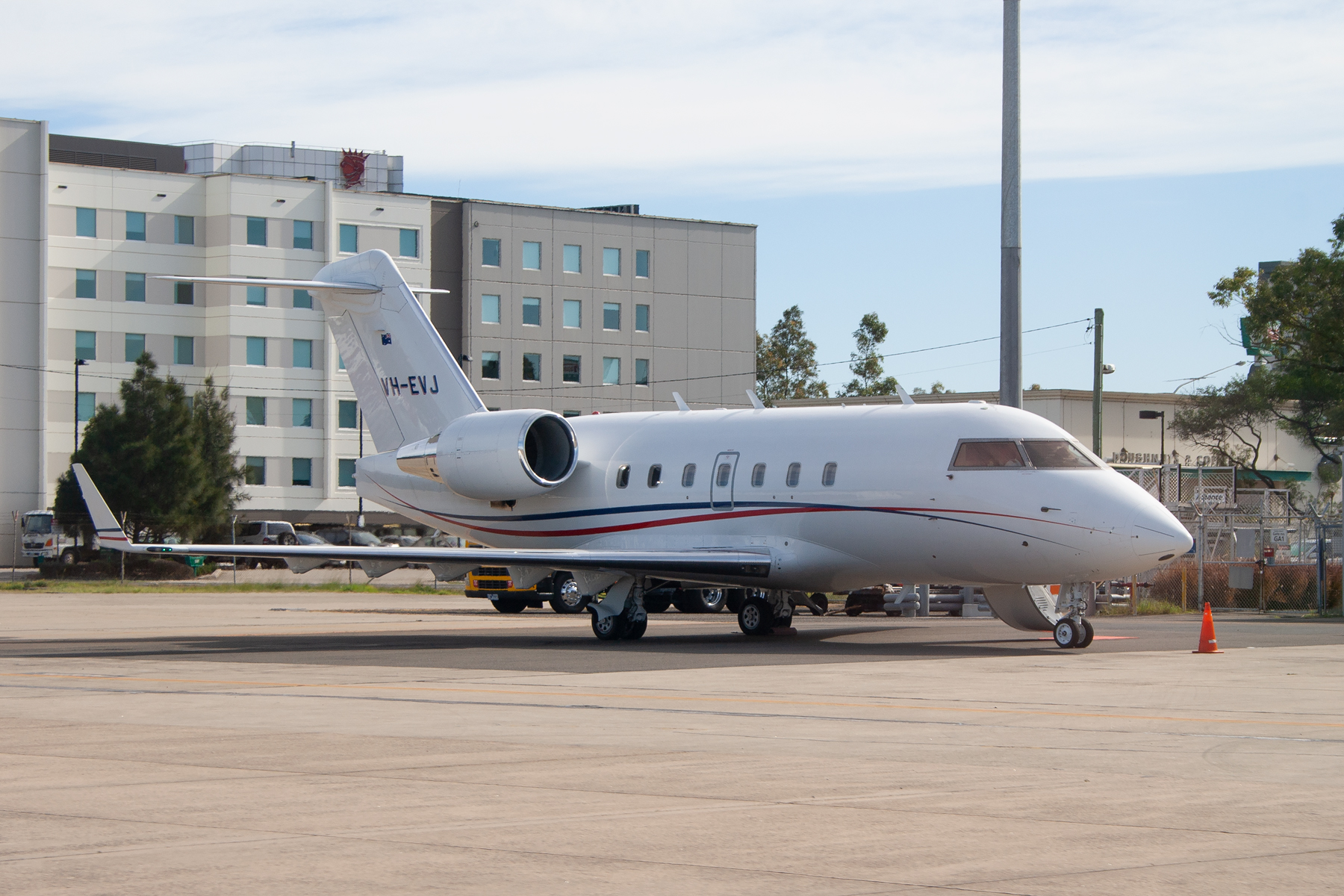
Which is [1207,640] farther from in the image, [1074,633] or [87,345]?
[87,345]

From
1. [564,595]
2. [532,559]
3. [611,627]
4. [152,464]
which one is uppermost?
[152,464]

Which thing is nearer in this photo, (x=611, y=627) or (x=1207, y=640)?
(x=1207, y=640)

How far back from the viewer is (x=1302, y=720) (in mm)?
11883

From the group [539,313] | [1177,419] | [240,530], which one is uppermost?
[539,313]

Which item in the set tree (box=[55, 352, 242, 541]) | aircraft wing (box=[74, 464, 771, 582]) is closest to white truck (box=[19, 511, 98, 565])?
tree (box=[55, 352, 242, 541])

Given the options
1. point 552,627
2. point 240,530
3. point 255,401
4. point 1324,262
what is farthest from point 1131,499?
point 255,401

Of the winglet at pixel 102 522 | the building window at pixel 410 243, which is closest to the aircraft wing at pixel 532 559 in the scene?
the winglet at pixel 102 522

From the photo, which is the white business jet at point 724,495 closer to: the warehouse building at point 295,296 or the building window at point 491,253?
the warehouse building at point 295,296

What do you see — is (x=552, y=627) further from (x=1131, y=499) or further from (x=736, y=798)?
(x=736, y=798)

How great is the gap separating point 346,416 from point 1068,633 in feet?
213

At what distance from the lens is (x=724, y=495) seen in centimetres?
2284

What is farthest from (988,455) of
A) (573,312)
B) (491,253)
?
(573,312)

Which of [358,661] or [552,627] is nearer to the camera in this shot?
[358,661]

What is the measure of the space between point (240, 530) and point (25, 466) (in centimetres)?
959
